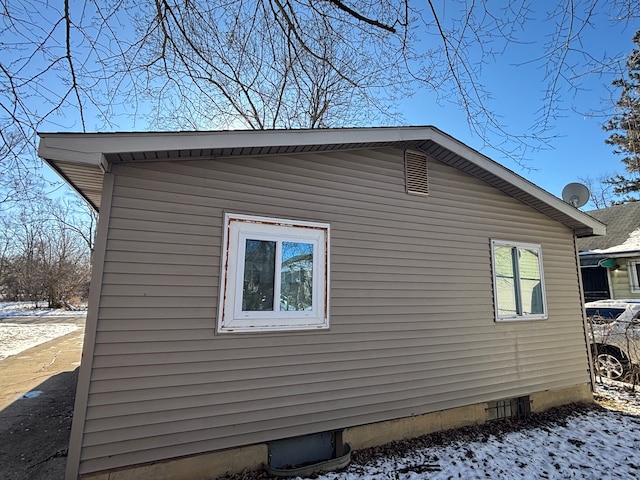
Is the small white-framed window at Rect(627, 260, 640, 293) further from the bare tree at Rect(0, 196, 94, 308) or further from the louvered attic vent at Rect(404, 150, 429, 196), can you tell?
the bare tree at Rect(0, 196, 94, 308)

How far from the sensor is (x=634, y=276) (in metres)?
10.9

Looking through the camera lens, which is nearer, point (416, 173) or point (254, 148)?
point (254, 148)

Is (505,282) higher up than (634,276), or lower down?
lower down

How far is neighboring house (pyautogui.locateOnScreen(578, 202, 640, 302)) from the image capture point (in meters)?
10.9

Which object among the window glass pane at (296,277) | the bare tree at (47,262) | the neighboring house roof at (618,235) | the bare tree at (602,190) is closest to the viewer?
the window glass pane at (296,277)

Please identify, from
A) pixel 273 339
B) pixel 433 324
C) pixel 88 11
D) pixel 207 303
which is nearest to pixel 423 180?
pixel 433 324

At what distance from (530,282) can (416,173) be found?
273 centimetres

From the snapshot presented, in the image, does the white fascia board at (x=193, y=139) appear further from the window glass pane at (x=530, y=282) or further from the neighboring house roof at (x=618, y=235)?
the neighboring house roof at (x=618, y=235)

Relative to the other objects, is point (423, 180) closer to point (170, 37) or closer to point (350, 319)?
point (350, 319)

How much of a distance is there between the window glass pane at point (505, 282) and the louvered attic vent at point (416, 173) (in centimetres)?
165

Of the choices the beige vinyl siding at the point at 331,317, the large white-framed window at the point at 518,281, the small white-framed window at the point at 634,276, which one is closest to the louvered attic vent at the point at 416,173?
the beige vinyl siding at the point at 331,317

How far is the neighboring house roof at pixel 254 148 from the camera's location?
2.91 meters

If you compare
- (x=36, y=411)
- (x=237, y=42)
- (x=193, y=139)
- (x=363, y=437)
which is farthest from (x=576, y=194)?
(x=36, y=411)

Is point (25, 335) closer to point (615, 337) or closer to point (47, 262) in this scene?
point (47, 262)
